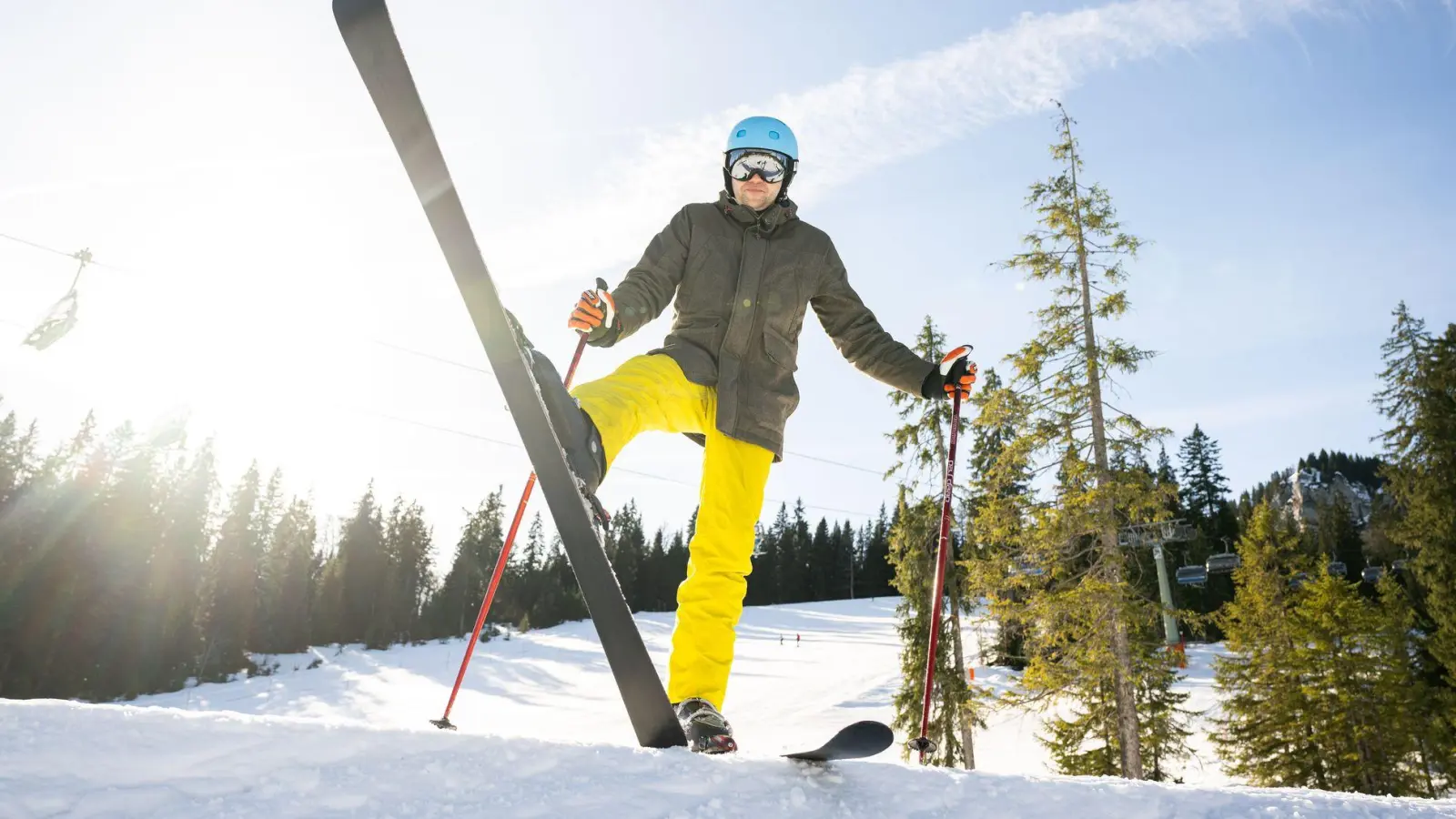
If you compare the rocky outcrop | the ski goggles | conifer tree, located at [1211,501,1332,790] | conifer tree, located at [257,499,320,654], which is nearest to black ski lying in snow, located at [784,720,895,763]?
the ski goggles

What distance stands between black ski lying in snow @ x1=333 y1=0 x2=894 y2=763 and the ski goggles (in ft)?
4.29

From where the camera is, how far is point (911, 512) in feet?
56.3

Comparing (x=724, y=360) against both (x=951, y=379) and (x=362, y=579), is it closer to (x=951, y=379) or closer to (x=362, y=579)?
(x=951, y=379)

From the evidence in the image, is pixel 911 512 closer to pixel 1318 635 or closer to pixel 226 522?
pixel 1318 635

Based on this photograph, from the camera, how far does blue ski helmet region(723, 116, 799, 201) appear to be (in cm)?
314

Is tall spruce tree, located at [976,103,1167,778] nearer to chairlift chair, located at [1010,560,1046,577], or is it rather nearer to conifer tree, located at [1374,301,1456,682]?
chairlift chair, located at [1010,560,1046,577]

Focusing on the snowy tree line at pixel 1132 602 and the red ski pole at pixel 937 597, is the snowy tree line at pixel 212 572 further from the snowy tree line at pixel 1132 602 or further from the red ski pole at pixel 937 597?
the red ski pole at pixel 937 597

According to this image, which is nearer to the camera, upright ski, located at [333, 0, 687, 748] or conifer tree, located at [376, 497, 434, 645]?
upright ski, located at [333, 0, 687, 748]

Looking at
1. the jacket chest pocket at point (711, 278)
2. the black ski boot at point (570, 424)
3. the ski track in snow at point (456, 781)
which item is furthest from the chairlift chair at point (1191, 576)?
the black ski boot at point (570, 424)

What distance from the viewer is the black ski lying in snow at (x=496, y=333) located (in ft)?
6.92

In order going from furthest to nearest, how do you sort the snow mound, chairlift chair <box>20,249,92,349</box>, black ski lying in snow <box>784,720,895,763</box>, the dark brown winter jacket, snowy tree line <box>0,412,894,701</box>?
snowy tree line <box>0,412,894,701</box>
chairlift chair <box>20,249,92,349</box>
the dark brown winter jacket
black ski lying in snow <box>784,720,895,763</box>
the snow mound

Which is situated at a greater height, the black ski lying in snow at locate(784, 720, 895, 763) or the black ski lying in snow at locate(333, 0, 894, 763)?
the black ski lying in snow at locate(333, 0, 894, 763)

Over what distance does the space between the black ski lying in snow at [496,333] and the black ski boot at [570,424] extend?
0.03m

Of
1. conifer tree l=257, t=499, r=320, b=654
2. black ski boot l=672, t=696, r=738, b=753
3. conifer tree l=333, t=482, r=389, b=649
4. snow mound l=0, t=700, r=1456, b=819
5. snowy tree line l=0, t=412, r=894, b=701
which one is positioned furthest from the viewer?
conifer tree l=333, t=482, r=389, b=649
